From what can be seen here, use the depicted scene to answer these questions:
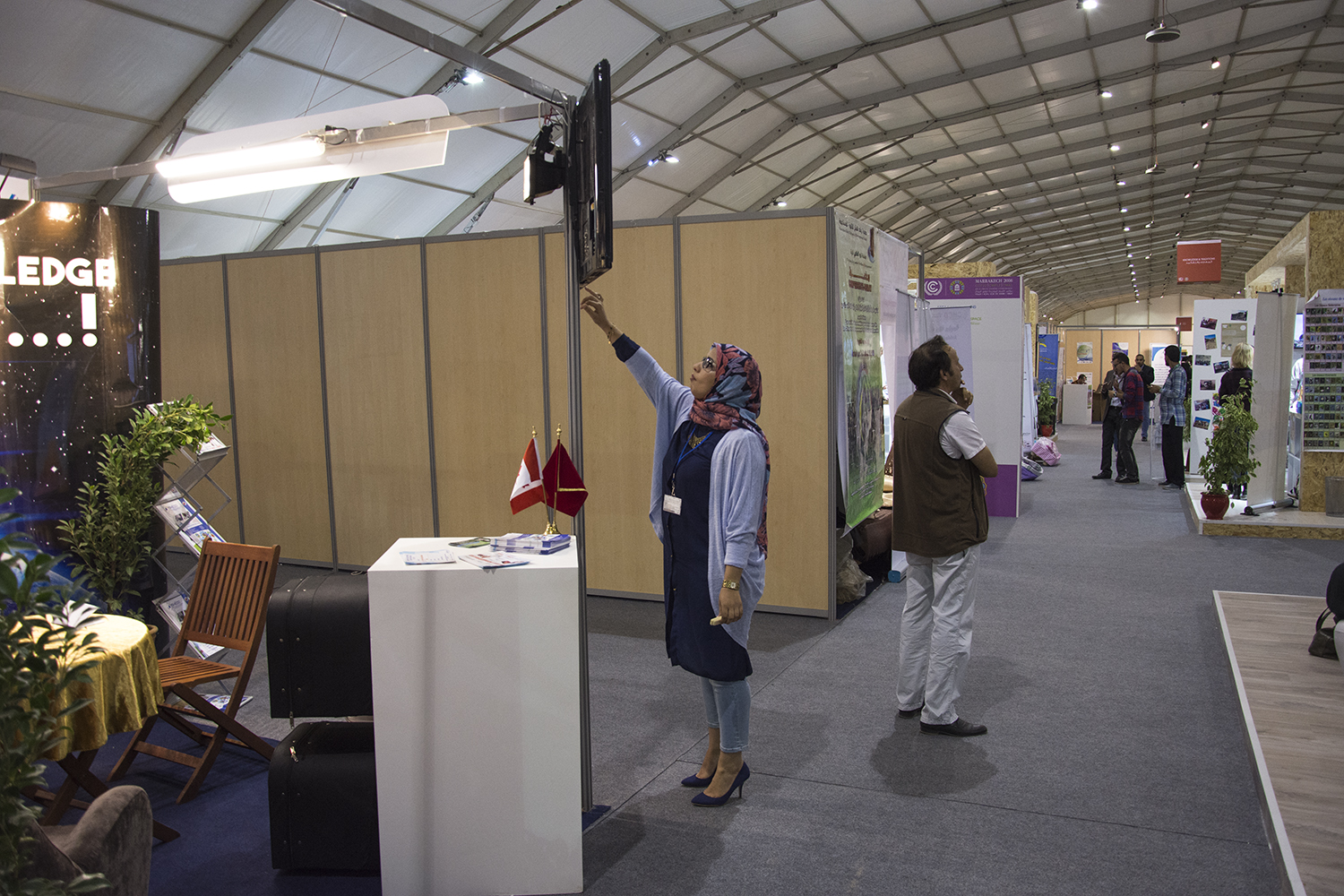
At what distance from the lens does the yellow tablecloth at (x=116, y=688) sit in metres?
2.73

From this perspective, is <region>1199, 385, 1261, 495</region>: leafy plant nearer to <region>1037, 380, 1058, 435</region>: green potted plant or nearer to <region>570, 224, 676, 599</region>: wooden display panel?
<region>570, 224, 676, 599</region>: wooden display panel

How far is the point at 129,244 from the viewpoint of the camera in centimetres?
454

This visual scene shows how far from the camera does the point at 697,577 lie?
291cm

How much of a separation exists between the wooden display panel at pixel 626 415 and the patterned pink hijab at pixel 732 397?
2643 millimetres

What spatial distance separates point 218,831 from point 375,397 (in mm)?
3744

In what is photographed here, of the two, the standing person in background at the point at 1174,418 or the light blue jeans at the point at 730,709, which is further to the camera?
the standing person in background at the point at 1174,418

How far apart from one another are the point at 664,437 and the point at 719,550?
1.61 feet

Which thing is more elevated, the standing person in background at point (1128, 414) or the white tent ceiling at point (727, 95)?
the white tent ceiling at point (727, 95)

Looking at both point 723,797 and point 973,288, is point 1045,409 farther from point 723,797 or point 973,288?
point 723,797

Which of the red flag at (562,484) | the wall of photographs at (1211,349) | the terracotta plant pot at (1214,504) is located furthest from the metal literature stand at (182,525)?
the wall of photographs at (1211,349)

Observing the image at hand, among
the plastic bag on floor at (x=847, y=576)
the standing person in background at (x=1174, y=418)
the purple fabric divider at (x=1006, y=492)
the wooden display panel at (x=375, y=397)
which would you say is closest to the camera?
the plastic bag on floor at (x=847, y=576)

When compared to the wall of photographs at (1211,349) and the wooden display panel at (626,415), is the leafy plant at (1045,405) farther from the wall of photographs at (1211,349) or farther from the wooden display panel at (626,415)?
the wooden display panel at (626,415)

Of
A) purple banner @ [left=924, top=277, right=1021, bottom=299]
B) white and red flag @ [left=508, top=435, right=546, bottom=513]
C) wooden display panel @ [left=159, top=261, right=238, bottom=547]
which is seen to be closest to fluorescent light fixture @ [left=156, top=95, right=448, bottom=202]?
white and red flag @ [left=508, top=435, right=546, bottom=513]

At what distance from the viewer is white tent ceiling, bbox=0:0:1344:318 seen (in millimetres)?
8609
